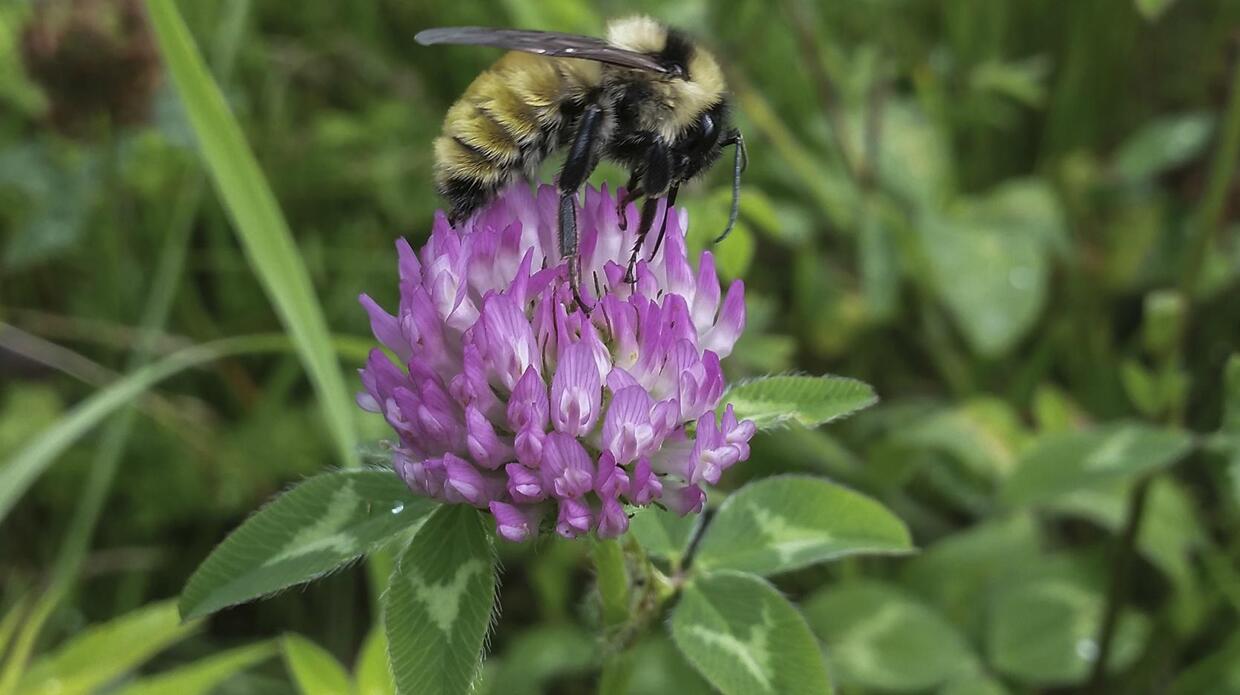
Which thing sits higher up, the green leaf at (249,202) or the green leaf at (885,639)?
the green leaf at (249,202)

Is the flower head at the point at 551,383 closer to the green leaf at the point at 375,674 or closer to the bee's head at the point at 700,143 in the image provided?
the bee's head at the point at 700,143

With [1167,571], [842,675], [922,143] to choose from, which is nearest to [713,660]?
[842,675]

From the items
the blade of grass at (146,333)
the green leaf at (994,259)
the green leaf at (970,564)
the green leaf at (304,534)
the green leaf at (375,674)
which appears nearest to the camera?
the green leaf at (304,534)

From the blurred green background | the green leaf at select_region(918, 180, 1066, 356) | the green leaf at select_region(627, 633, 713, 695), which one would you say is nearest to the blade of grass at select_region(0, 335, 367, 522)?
the blurred green background

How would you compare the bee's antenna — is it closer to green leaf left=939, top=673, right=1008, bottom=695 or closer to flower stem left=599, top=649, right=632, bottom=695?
flower stem left=599, top=649, right=632, bottom=695

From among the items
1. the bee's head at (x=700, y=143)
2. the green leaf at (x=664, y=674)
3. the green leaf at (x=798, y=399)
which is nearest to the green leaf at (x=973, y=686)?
the green leaf at (x=664, y=674)

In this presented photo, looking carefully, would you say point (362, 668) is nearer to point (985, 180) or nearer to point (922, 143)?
point (922, 143)

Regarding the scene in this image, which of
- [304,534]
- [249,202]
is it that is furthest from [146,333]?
[304,534]
